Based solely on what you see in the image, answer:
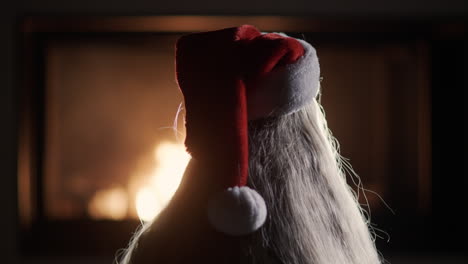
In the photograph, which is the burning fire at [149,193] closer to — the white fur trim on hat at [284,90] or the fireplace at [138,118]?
the fireplace at [138,118]

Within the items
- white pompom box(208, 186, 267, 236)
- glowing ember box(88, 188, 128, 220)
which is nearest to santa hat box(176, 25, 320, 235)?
white pompom box(208, 186, 267, 236)

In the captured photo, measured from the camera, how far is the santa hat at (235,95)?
0.45 metres

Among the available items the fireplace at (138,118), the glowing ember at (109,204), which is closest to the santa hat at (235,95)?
the fireplace at (138,118)

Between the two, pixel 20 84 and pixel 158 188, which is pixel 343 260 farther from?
pixel 20 84

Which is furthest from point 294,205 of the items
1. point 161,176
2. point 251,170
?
point 161,176

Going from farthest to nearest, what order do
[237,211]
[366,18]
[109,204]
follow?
[109,204] → [366,18] → [237,211]

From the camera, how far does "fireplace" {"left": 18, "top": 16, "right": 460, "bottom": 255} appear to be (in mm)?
1681

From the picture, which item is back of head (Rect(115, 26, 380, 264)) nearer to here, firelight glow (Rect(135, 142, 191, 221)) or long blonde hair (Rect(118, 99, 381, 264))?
long blonde hair (Rect(118, 99, 381, 264))

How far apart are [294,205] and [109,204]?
1.40m

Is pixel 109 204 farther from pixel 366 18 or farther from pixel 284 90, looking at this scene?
pixel 284 90

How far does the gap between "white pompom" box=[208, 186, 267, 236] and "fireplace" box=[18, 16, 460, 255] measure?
1.24m

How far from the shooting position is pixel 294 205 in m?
0.49

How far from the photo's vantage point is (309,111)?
533 millimetres

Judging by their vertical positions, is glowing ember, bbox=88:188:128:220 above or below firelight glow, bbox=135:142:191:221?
below
